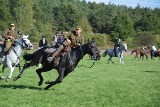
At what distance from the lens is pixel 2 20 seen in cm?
9556

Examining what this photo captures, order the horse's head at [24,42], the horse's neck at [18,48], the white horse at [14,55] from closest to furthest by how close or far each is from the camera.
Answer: the white horse at [14,55], the horse's neck at [18,48], the horse's head at [24,42]

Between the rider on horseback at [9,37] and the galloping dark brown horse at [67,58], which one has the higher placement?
the rider on horseback at [9,37]

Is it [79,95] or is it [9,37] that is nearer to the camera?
[79,95]

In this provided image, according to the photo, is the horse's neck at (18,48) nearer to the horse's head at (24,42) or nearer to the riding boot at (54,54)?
the horse's head at (24,42)

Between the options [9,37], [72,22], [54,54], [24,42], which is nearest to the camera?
[54,54]

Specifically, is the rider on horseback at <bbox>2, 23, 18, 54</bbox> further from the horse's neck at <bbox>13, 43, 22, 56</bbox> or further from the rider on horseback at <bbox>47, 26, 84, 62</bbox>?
the rider on horseback at <bbox>47, 26, 84, 62</bbox>

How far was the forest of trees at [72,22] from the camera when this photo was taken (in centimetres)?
8934

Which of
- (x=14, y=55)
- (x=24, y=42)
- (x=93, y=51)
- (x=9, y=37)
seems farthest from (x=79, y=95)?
(x=24, y=42)

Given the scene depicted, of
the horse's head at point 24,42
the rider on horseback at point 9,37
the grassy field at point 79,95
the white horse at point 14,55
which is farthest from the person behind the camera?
the horse's head at point 24,42

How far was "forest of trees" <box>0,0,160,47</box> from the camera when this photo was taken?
3517 inches

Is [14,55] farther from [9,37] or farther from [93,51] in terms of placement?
[93,51]

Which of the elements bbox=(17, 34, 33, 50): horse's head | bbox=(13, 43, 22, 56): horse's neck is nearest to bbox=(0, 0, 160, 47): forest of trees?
bbox=(17, 34, 33, 50): horse's head

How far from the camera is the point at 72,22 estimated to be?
468 ft

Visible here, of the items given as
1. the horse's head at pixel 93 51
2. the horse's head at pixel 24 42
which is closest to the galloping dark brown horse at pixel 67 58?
the horse's head at pixel 93 51
